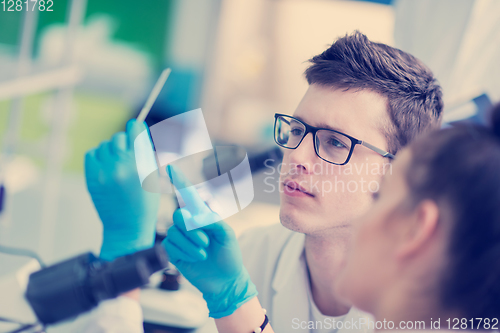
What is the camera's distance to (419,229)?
1.86 feet

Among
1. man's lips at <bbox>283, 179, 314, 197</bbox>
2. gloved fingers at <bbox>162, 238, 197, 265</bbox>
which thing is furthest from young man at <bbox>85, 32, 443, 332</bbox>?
gloved fingers at <bbox>162, 238, 197, 265</bbox>

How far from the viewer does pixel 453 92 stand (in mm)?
1418

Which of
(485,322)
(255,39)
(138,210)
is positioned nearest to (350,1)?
(255,39)

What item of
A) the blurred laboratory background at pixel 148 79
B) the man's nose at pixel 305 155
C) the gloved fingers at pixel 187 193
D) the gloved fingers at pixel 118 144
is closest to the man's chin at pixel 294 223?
the man's nose at pixel 305 155

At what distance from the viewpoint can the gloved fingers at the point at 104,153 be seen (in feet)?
3.35

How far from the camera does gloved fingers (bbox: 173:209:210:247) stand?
85 centimetres

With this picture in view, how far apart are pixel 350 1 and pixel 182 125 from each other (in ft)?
12.3

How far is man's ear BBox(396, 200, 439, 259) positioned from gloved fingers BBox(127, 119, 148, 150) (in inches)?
26.6

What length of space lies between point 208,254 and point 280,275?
1.35 ft

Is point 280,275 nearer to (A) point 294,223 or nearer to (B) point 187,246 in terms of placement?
(A) point 294,223

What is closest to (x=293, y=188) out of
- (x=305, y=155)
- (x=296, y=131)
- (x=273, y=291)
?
(x=305, y=155)

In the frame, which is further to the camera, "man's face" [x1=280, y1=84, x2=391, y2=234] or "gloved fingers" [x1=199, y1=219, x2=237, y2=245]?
"man's face" [x1=280, y1=84, x2=391, y2=234]

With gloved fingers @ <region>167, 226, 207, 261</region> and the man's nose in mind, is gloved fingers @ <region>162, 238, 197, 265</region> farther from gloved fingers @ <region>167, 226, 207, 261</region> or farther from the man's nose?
the man's nose

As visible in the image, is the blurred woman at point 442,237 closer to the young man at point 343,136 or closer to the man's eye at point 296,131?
the young man at point 343,136
